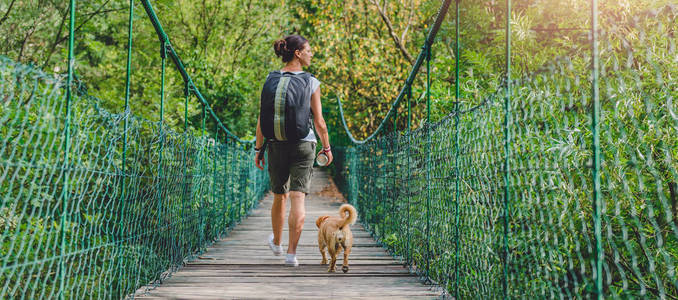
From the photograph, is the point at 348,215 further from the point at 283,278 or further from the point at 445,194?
the point at 445,194

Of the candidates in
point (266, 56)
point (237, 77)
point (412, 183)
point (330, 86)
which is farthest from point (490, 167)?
point (266, 56)

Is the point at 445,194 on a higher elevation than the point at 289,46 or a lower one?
lower

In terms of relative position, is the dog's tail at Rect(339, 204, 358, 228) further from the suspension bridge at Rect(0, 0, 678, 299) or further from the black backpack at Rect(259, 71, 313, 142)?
the black backpack at Rect(259, 71, 313, 142)

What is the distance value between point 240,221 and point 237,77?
14.0 ft

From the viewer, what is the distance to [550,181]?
67.0 inches

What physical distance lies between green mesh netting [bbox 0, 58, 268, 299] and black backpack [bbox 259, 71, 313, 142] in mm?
469

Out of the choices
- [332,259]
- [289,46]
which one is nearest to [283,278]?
[332,259]

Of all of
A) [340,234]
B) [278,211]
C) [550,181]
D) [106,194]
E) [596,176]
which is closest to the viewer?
[596,176]

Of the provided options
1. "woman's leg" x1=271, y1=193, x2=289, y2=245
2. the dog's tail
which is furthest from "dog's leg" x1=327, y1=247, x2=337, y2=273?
"woman's leg" x1=271, y1=193, x2=289, y2=245

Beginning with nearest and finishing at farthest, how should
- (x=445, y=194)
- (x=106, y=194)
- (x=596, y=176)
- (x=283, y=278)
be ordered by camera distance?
(x=596, y=176) < (x=106, y=194) < (x=445, y=194) < (x=283, y=278)

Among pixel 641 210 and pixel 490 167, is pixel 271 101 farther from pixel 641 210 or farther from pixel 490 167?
pixel 641 210

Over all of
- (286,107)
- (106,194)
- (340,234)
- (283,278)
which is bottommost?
(283,278)

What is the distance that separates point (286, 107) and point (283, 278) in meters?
0.88

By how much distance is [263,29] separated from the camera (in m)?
11.1
